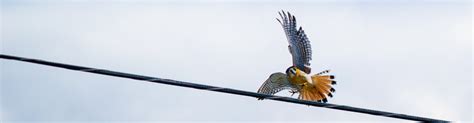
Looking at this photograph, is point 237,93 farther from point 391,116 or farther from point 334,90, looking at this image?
point 334,90

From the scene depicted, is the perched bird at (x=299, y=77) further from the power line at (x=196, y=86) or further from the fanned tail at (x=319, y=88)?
the power line at (x=196, y=86)

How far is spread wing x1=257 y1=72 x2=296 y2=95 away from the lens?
14.1 meters

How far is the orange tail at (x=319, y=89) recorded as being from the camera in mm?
13797

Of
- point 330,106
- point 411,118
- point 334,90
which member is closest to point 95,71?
point 330,106

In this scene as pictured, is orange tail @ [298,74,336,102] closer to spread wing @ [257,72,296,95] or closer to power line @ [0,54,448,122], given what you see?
spread wing @ [257,72,296,95]

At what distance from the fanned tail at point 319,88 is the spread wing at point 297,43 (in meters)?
0.63

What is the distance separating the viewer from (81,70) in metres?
8.16

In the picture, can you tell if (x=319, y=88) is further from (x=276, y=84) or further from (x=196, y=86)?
(x=196, y=86)

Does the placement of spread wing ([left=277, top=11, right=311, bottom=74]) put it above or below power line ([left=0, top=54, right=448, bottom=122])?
above

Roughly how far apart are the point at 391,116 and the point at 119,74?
207cm

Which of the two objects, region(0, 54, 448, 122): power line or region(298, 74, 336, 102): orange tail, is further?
region(298, 74, 336, 102): orange tail

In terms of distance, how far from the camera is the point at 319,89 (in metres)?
13.8

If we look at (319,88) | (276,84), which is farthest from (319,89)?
(276,84)

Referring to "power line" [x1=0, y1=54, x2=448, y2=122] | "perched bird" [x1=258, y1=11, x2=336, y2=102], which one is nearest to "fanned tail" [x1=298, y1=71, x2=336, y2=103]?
"perched bird" [x1=258, y1=11, x2=336, y2=102]
